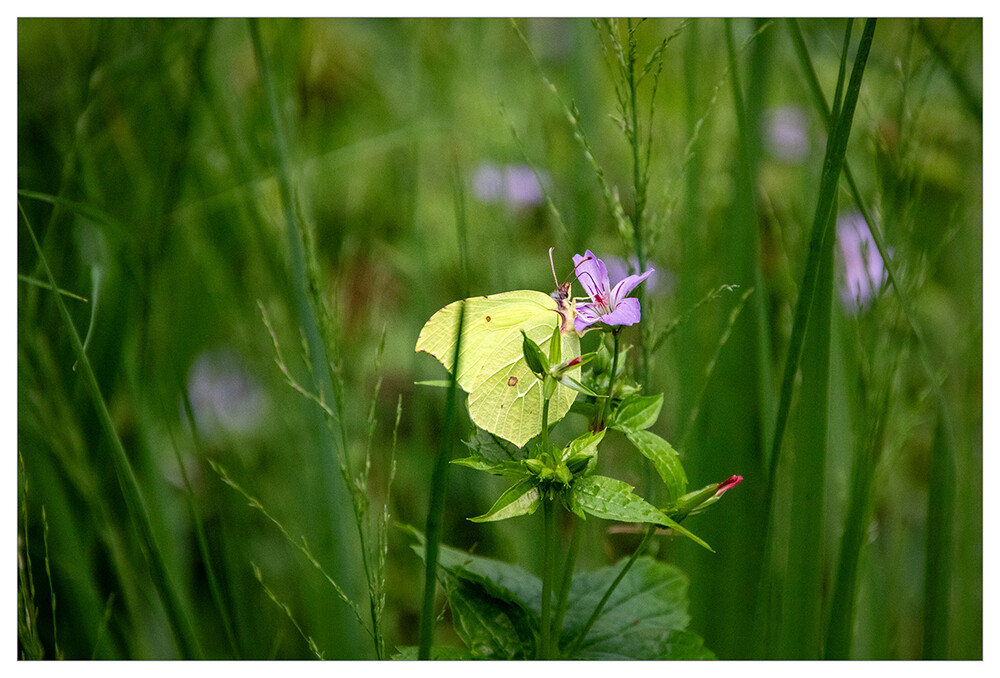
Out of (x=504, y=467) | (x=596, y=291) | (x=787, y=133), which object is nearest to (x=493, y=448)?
(x=504, y=467)

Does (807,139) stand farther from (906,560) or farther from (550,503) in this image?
(550,503)

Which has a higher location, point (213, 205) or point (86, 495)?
point (213, 205)

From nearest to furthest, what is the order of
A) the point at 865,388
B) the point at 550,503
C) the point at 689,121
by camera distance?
the point at 550,503
the point at 865,388
the point at 689,121

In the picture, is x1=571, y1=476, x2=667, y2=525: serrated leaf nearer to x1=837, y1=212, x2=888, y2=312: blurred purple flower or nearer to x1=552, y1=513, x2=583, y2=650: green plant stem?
x1=552, y1=513, x2=583, y2=650: green plant stem

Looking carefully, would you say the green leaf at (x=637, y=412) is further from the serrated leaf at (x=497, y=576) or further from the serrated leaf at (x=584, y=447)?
the serrated leaf at (x=497, y=576)

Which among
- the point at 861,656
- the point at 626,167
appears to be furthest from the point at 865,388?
the point at 626,167

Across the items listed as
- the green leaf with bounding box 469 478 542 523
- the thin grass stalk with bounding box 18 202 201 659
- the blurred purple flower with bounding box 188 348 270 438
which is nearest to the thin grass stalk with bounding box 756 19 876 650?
the green leaf with bounding box 469 478 542 523

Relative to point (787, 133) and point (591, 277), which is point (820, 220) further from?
point (787, 133)
